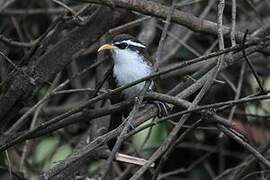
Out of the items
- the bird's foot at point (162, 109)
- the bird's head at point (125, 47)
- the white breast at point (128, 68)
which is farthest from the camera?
the bird's head at point (125, 47)

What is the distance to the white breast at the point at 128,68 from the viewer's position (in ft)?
14.7

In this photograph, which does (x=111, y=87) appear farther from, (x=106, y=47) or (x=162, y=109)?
(x=162, y=109)

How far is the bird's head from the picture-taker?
4641 millimetres

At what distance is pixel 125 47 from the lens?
466 centimetres

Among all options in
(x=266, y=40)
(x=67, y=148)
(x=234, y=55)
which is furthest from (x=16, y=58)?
(x=266, y=40)

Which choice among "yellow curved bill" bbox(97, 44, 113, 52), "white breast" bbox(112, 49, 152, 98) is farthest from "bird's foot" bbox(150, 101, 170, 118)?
"yellow curved bill" bbox(97, 44, 113, 52)

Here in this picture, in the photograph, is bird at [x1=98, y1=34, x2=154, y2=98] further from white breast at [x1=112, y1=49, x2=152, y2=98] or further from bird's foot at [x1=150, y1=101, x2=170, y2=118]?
bird's foot at [x1=150, y1=101, x2=170, y2=118]

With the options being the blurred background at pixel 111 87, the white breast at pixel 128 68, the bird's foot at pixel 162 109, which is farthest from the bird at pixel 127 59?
the bird's foot at pixel 162 109

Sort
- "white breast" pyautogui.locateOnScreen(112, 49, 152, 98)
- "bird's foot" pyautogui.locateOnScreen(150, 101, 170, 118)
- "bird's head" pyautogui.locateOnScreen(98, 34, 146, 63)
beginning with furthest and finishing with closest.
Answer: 1. "bird's head" pyautogui.locateOnScreen(98, 34, 146, 63)
2. "white breast" pyautogui.locateOnScreen(112, 49, 152, 98)
3. "bird's foot" pyautogui.locateOnScreen(150, 101, 170, 118)

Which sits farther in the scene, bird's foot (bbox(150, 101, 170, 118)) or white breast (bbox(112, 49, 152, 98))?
white breast (bbox(112, 49, 152, 98))

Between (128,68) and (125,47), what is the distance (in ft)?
0.66

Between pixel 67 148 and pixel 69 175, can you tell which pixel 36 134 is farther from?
pixel 67 148

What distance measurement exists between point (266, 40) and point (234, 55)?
29.6 inches

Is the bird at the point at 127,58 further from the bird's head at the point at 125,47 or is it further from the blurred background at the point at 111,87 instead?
the blurred background at the point at 111,87
